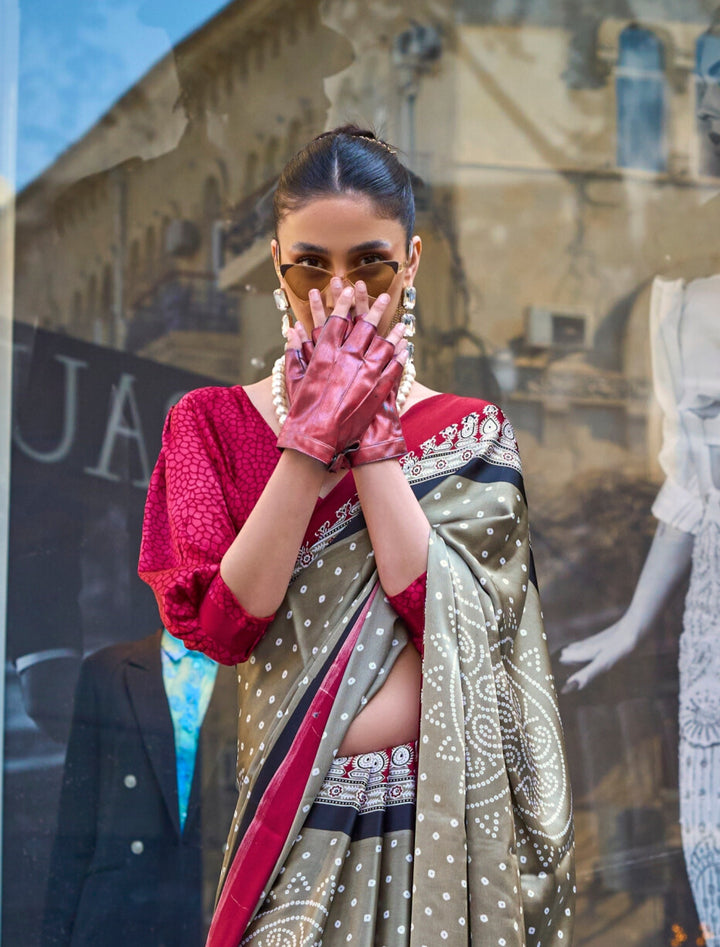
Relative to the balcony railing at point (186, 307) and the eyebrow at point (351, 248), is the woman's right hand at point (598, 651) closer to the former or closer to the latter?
the balcony railing at point (186, 307)

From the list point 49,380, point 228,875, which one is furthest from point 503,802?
point 49,380

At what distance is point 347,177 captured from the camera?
182 cm

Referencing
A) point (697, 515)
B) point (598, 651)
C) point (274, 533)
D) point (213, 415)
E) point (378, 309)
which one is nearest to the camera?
point (274, 533)

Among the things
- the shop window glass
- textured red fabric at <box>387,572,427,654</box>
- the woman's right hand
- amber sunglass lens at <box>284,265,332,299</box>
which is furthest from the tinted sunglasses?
the shop window glass

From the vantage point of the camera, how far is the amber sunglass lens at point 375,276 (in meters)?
1.79

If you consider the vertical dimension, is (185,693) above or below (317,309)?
below

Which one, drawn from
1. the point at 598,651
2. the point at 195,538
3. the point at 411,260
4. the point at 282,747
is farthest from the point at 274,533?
the point at 598,651

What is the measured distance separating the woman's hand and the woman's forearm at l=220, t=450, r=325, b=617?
38 millimetres

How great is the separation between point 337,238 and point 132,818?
223 cm

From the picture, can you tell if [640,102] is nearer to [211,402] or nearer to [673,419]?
[673,419]

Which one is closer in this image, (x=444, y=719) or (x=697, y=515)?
(x=444, y=719)

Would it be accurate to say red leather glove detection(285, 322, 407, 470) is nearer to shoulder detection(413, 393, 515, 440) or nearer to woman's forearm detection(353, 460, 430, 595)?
woman's forearm detection(353, 460, 430, 595)

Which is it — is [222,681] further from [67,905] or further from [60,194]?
[60,194]

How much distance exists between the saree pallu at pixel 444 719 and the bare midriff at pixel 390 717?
0.9 inches
